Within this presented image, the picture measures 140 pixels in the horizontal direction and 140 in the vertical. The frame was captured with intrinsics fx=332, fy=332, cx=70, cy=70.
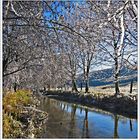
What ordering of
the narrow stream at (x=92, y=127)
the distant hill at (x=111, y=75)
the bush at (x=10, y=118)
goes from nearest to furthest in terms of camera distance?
1. the bush at (x=10, y=118)
2. the distant hill at (x=111, y=75)
3. the narrow stream at (x=92, y=127)

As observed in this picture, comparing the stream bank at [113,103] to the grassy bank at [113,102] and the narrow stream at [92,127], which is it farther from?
the narrow stream at [92,127]

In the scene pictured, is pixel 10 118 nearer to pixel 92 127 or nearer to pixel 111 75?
pixel 92 127

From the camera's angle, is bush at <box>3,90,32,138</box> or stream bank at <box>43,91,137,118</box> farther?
stream bank at <box>43,91,137,118</box>

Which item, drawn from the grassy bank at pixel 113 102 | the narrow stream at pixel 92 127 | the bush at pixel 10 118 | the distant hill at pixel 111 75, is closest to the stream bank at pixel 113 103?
the grassy bank at pixel 113 102

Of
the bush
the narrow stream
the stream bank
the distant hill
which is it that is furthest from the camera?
the stream bank

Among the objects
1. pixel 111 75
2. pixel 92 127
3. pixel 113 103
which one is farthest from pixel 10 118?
pixel 113 103

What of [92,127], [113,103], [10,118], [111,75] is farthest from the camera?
[113,103]

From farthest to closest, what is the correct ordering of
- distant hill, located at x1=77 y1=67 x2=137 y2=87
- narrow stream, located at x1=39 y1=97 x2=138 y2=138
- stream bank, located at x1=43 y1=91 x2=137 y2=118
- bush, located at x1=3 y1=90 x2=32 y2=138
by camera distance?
stream bank, located at x1=43 y1=91 x2=137 y2=118 → narrow stream, located at x1=39 y1=97 x2=138 y2=138 → distant hill, located at x1=77 y1=67 x2=137 y2=87 → bush, located at x1=3 y1=90 x2=32 y2=138

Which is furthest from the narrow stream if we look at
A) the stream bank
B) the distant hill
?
the distant hill

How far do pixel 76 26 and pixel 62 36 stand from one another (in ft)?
0.78

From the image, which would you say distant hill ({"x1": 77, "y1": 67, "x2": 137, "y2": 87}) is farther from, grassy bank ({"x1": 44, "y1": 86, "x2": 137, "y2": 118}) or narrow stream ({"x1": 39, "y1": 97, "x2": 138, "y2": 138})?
narrow stream ({"x1": 39, "y1": 97, "x2": 138, "y2": 138})

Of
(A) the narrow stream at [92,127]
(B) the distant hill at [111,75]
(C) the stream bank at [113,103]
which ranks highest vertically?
(B) the distant hill at [111,75]

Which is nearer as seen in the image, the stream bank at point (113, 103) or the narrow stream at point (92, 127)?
the narrow stream at point (92, 127)

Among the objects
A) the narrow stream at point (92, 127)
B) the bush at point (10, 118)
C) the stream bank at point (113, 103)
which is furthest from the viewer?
the stream bank at point (113, 103)
